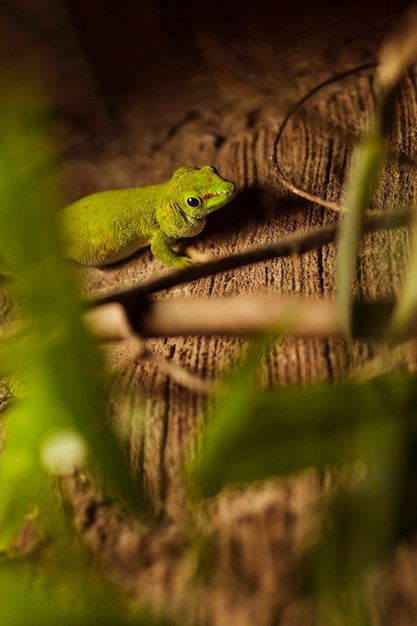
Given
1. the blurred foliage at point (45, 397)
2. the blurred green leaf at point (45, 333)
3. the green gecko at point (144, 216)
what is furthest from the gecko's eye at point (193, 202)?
the blurred green leaf at point (45, 333)

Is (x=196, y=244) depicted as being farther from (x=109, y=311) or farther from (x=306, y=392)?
(x=306, y=392)

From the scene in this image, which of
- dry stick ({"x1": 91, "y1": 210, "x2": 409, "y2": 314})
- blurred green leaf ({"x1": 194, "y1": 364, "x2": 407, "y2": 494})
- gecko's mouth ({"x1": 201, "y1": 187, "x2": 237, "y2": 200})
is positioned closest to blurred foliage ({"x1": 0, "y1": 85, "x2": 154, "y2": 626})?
blurred green leaf ({"x1": 194, "y1": 364, "x2": 407, "y2": 494})

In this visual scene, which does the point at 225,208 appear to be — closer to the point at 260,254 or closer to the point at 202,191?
the point at 202,191

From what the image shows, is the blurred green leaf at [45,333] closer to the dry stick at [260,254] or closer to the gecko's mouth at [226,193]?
the dry stick at [260,254]

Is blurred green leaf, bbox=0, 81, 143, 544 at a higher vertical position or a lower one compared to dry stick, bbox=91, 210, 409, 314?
higher

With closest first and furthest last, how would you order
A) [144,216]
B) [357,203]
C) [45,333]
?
[45,333]
[357,203]
[144,216]

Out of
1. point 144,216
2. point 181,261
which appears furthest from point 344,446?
point 144,216

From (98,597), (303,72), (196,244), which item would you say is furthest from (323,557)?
(303,72)

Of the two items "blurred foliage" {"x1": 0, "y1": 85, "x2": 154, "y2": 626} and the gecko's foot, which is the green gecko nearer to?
the gecko's foot
